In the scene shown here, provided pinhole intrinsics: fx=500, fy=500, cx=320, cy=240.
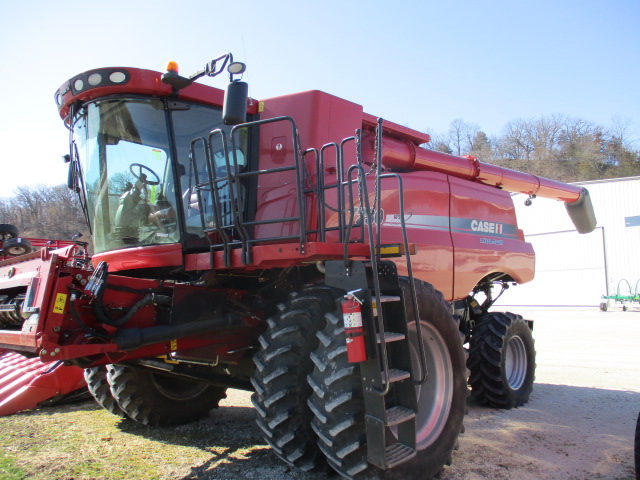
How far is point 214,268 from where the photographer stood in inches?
129

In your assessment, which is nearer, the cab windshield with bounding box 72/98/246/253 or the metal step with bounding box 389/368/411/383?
the metal step with bounding box 389/368/411/383

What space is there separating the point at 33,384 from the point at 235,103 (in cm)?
396

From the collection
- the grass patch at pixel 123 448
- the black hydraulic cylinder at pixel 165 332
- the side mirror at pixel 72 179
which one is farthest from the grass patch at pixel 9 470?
the side mirror at pixel 72 179

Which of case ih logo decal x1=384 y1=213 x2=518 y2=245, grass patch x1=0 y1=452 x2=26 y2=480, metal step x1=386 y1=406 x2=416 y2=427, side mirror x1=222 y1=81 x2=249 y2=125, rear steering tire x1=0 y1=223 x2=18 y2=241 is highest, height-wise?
side mirror x1=222 y1=81 x2=249 y2=125

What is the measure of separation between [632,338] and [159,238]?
1182cm

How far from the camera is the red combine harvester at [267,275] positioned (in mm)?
2781

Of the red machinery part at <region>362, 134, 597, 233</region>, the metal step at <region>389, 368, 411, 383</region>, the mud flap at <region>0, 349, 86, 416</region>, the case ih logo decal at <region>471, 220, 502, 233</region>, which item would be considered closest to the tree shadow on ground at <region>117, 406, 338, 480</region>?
the metal step at <region>389, 368, 411, 383</region>

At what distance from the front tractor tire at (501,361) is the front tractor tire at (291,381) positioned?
2940mm

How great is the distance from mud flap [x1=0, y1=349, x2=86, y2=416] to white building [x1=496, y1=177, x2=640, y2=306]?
916 inches

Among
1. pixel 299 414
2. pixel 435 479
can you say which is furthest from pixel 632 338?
pixel 299 414

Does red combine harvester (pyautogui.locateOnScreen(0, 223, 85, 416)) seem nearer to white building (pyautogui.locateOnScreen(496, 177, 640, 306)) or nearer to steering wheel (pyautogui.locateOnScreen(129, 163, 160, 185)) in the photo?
steering wheel (pyautogui.locateOnScreen(129, 163, 160, 185))

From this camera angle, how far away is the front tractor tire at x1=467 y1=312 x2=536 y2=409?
5312 millimetres

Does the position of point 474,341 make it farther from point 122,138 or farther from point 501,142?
point 501,142

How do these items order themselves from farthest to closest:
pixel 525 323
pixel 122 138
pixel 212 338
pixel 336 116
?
pixel 525 323
pixel 336 116
pixel 122 138
pixel 212 338
